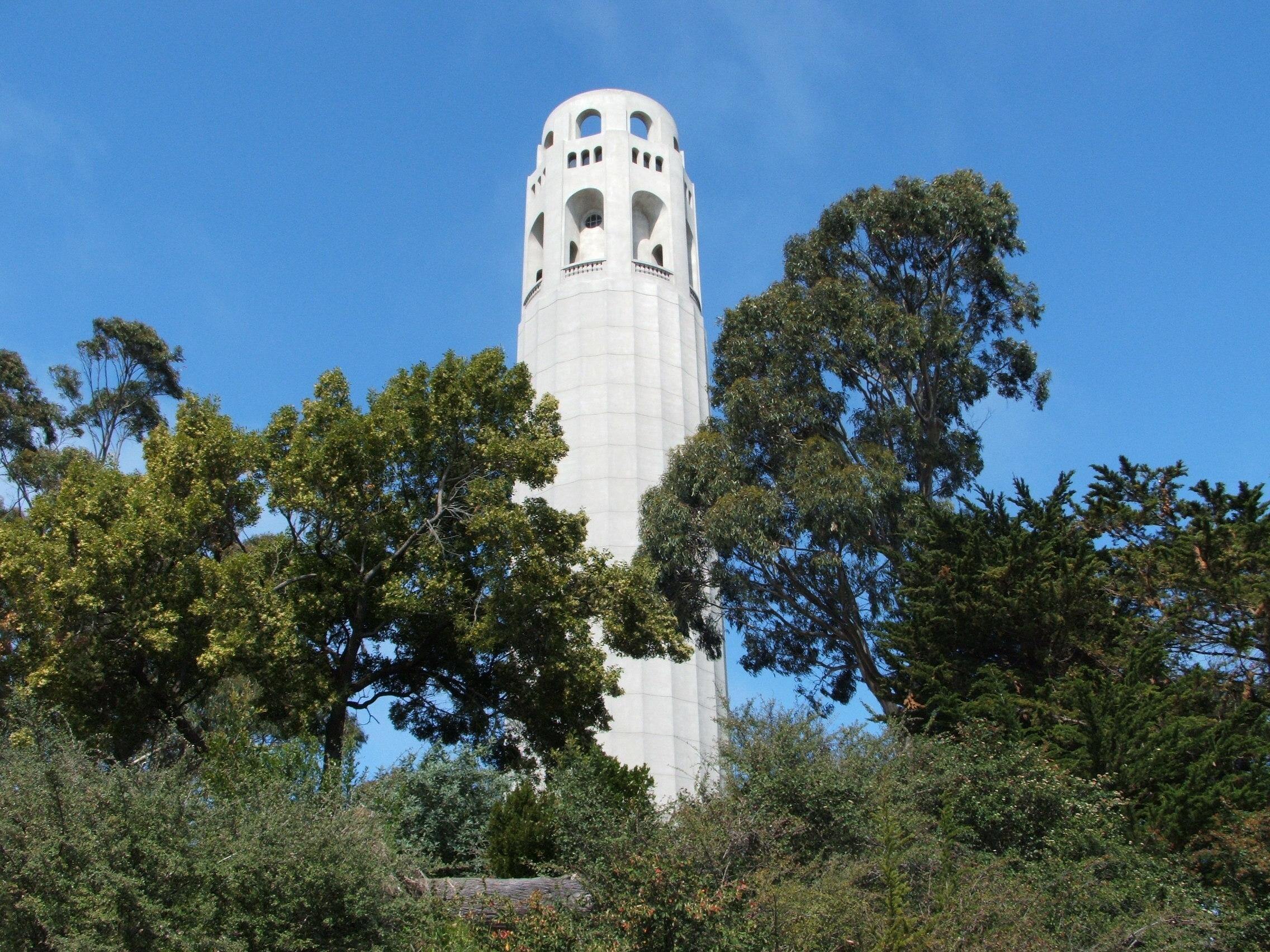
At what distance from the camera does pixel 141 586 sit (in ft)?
47.9

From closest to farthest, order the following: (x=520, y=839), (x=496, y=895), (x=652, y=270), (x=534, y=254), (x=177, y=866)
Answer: (x=177, y=866)
(x=496, y=895)
(x=520, y=839)
(x=652, y=270)
(x=534, y=254)

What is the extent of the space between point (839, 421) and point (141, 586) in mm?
13227

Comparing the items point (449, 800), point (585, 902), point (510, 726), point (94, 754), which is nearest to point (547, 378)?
point (449, 800)

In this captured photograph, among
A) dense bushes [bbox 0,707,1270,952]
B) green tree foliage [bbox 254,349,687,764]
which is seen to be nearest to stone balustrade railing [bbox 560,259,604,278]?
green tree foliage [bbox 254,349,687,764]

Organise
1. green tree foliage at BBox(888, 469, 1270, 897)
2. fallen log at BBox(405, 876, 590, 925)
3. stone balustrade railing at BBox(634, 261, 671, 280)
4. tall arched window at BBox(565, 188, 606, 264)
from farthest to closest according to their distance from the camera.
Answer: tall arched window at BBox(565, 188, 606, 264), stone balustrade railing at BBox(634, 261, 671, 280), green tree foliage at BBox(888, 469, 1270, 897), fallen log at BBox(405, 876, 590, 925)

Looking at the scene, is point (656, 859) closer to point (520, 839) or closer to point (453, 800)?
point (520, 839)

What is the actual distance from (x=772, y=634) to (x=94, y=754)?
12308mm

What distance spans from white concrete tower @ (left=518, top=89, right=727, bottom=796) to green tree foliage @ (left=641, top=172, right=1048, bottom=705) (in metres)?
5.97

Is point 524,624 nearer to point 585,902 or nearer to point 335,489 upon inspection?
point 335,489

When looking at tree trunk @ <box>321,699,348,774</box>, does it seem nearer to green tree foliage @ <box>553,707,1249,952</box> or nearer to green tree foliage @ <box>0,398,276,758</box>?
green tree foliage @ <box>0,398,276,758</box>

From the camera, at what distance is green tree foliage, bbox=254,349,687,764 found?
15352mm

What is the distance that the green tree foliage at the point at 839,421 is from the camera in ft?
65.7

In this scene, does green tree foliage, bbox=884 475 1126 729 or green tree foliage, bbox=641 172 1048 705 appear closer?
green tree foliage, bbox=884 475 1126 729

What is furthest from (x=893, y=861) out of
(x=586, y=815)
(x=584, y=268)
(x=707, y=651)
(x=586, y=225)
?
(x=586, y=225)
